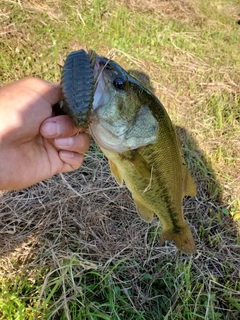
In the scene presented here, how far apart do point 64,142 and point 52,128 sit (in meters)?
0.15

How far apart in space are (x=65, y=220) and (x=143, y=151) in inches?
58.1

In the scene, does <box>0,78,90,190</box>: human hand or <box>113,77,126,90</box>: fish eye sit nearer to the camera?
<box>113,77,126,90</box>: fish eye

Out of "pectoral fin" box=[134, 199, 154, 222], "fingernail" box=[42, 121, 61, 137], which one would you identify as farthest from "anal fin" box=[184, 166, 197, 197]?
"fingernail" box=[42, 121, 61, 137]

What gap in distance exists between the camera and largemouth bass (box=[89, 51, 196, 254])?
1.62 m

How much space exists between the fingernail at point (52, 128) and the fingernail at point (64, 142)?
0.11 m

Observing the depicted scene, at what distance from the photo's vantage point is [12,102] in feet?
5.69

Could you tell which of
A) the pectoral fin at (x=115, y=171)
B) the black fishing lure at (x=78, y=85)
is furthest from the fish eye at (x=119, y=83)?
the pectoral fin at (x=115, y=171)

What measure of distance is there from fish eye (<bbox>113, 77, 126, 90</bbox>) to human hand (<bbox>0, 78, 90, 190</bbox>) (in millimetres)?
282

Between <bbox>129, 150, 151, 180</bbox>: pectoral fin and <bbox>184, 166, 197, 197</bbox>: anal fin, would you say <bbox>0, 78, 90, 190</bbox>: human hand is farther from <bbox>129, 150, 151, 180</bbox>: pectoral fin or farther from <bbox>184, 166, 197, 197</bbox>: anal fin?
<bbox>184, 166, 197, 197</bbox>: anal fin

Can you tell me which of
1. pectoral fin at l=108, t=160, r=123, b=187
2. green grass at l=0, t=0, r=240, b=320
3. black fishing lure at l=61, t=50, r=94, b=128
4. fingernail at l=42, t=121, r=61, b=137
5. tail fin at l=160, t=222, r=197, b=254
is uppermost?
black fishing lure at l=61, t=50, r=94, b=128

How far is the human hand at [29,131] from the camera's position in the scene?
1714 mm

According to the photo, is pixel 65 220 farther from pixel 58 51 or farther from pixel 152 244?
pixel 58 51

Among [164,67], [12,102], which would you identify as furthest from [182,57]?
[12,102]

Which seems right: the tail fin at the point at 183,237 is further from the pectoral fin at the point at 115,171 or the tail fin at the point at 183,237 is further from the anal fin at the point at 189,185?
the pectoral fin at the point at 115,171
